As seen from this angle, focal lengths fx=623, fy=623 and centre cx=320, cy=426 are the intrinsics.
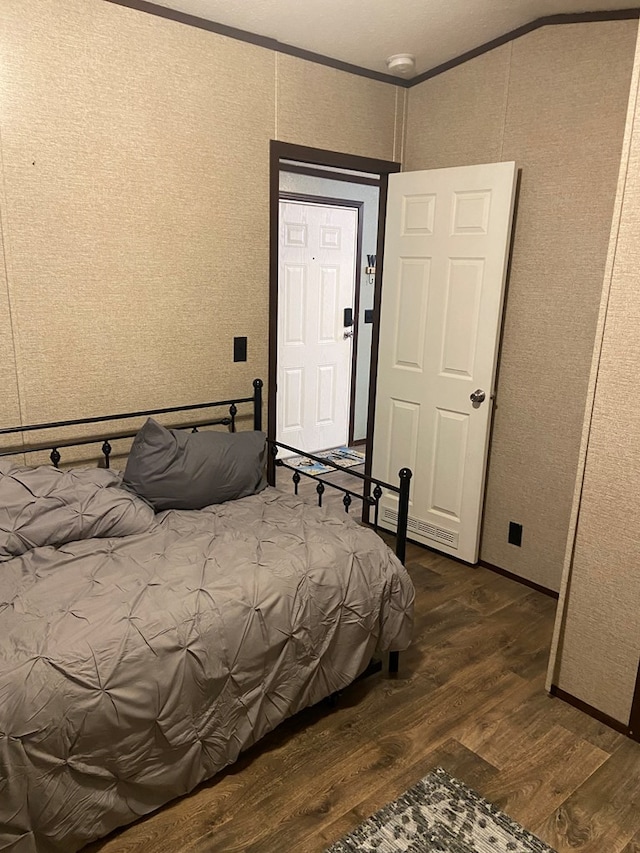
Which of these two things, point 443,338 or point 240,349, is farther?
point 443,338

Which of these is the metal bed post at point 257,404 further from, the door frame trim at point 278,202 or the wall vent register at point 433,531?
the wall vent register at point 433,531

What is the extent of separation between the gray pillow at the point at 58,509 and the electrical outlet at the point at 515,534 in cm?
182

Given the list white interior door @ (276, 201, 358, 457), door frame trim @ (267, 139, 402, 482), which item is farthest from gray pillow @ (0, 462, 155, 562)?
white interior door @ (276, 201, 358, 457)

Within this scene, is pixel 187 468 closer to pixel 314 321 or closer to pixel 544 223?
pixel 544 223

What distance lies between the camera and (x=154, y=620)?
172 cm

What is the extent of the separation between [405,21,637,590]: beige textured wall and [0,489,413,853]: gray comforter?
1114 millimetres

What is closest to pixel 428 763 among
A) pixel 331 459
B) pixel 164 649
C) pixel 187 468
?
pixel 164 649

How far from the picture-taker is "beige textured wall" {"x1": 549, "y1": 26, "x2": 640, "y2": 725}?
6.36ft

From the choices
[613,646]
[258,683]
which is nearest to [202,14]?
[258,683]

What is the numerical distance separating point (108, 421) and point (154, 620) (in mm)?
1155

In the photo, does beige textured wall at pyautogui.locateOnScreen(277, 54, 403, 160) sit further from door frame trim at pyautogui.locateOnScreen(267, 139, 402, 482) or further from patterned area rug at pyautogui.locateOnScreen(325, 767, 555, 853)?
patterned area rug at pyautogui.locateOnScreen(325, 767, 555, 853)

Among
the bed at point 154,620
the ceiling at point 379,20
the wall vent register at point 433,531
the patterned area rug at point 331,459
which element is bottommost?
the patterned area rug at point 331,459

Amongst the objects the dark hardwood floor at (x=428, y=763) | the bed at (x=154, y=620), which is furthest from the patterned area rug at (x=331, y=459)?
the dark hardwood floor at (x=428, y=763)

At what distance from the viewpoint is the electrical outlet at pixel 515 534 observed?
3.14 m
